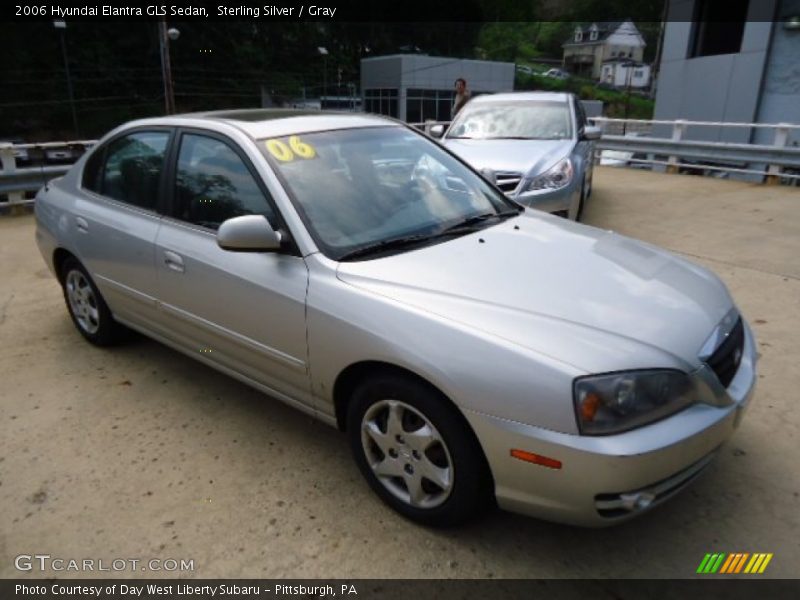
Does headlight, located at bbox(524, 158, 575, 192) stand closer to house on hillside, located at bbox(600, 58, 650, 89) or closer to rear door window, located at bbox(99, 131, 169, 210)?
rear door window, located at bbox(99, 131, 169, 210)

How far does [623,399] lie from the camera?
2.01 metres

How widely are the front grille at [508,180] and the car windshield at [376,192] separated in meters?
2.48

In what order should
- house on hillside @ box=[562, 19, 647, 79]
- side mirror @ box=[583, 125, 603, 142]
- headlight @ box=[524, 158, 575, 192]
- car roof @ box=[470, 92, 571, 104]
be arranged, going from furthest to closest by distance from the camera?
house on hillside @ box=[562, 19, 647, 79] → car roof @ box=[470, 92, 571, 104] → side mirror @ box=[583, 125, 603, 142] → headlight @ box=[524, 158, 575, 192]

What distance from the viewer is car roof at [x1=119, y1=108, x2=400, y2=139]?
3.10 m

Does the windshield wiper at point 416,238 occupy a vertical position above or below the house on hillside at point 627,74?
below

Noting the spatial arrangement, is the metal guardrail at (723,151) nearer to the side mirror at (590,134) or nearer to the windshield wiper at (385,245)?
the side mirror at (590,134)

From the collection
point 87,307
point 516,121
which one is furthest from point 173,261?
point 516,121

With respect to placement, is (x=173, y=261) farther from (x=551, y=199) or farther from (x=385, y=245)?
(x=551, y=199)

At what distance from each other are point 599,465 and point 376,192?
1.64m

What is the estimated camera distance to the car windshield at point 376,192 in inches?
→ 107

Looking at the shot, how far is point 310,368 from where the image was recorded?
263 cm

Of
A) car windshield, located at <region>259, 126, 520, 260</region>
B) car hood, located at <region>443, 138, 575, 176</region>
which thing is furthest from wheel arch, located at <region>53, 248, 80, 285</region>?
car hood, located at <region>443, 138, 575, 176</region>

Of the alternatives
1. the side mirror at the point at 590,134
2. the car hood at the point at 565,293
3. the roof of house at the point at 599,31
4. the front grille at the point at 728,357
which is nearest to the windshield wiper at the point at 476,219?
the car hood at the point at 565,293

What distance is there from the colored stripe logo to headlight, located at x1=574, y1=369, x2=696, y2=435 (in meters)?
0.66
